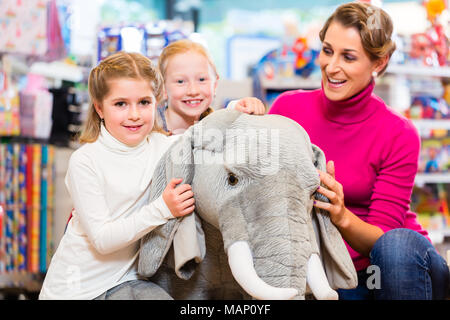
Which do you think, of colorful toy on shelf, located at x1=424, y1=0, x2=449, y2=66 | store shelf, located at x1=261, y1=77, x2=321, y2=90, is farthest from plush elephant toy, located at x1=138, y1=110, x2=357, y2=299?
colorful toy on shelf, located at x1=424, y1=0, x2=449, y2=66

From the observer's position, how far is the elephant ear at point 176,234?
3.06ft

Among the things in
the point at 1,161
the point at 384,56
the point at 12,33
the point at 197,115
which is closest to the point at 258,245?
the point at 197,115

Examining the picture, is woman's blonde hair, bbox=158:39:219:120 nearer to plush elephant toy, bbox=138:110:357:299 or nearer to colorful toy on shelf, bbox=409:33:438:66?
plush elephant toy, bbox=138:110:357:299

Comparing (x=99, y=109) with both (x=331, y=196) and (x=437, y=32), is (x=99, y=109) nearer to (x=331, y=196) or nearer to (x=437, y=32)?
(x=331, y=196)

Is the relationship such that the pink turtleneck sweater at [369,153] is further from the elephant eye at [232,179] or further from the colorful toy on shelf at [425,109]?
the colorful toy on shelf at [425,109]

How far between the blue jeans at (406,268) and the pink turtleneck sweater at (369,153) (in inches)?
3.5

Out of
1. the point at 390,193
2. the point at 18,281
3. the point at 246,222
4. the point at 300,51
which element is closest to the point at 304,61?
the point at 300,51

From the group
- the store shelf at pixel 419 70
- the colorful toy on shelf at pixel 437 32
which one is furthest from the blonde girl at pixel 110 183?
the colorful toy on shelf at pixel 437 32

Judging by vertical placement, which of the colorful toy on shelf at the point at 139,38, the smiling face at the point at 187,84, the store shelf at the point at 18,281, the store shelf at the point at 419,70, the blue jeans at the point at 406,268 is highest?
the store shelf at the point at 419,70

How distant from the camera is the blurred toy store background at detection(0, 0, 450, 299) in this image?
6.89ft

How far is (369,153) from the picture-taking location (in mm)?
1276

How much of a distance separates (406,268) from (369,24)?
614 mm

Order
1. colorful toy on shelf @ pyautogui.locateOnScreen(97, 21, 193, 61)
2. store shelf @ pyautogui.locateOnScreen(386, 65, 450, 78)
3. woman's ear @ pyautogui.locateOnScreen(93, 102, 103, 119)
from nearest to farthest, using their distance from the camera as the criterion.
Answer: woman's ear @ pyautogui.locateOnScreen(93, 102, 103, 119), colorful toy on shelf @ pyautogui.locateOnScreen(97, 21, 193, 61), store shelf @ pyautogui.locateOnScreen(386, 65, 450, 78)
